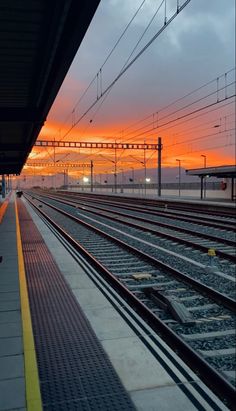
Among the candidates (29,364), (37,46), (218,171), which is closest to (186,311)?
(29,364)

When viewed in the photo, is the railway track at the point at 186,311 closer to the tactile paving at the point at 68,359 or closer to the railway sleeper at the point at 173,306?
the railway sleeper at the point at 173,306

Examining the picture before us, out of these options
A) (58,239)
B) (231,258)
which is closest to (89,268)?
(231,258)

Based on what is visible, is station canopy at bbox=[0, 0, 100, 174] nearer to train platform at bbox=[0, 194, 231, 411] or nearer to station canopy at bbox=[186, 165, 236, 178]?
train platform at bbox=[0, 194, 231, 411]

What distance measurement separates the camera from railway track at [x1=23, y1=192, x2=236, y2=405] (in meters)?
5.41

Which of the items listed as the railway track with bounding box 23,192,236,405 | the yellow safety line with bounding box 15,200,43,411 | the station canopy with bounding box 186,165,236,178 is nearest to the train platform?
the yellow safety line with bounding box 15,200,43,411

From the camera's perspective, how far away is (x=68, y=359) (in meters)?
4.87

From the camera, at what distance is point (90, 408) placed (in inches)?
148

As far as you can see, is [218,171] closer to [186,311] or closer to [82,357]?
[186,311]

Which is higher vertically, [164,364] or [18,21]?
[18,21]

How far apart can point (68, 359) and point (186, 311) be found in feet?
9.60

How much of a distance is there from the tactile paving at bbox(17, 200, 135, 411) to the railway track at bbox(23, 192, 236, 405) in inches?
48.3

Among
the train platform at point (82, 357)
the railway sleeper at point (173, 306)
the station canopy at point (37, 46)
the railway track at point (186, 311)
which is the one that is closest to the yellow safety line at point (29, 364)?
the train platform at point (82, 357)

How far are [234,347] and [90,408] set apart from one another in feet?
10.2

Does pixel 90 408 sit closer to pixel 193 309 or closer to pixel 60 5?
pixel 193 309
